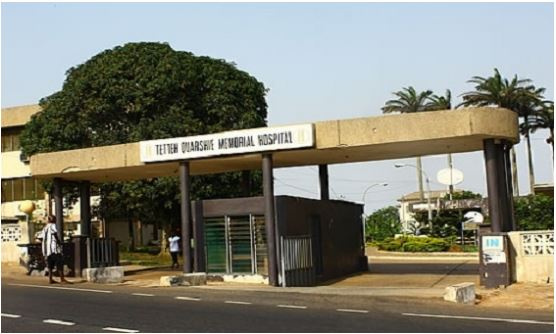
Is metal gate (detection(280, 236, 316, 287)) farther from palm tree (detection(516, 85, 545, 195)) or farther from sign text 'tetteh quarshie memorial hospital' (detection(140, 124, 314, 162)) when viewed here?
palm tree (detection(516, 85, 545, 195))

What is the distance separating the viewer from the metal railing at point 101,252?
25516 mm

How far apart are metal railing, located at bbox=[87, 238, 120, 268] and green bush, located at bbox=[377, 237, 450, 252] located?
20.6 m

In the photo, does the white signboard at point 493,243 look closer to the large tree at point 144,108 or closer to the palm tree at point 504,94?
the large tree at point 144,108

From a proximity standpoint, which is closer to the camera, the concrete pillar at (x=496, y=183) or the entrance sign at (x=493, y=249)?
the entrance sign at (x=493, y=249)

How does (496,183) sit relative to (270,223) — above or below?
above

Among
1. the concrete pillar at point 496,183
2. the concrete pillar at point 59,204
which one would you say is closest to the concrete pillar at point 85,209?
the concrete pillar at point 59,204

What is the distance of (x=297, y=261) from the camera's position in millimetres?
22594

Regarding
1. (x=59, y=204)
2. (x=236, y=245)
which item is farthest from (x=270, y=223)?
(x=59, y=204)

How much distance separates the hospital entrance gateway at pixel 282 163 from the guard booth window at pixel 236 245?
0.09 ft

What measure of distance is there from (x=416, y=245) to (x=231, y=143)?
77.4 ft

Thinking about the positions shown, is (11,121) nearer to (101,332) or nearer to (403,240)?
(403,240)

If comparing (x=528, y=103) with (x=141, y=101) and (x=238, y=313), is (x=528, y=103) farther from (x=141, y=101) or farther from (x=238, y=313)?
(x=238, y=313)

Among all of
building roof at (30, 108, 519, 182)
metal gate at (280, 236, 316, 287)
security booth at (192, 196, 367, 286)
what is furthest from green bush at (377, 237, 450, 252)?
metal gate at (280, 236, 316, 287)

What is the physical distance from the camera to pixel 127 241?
58.9m
